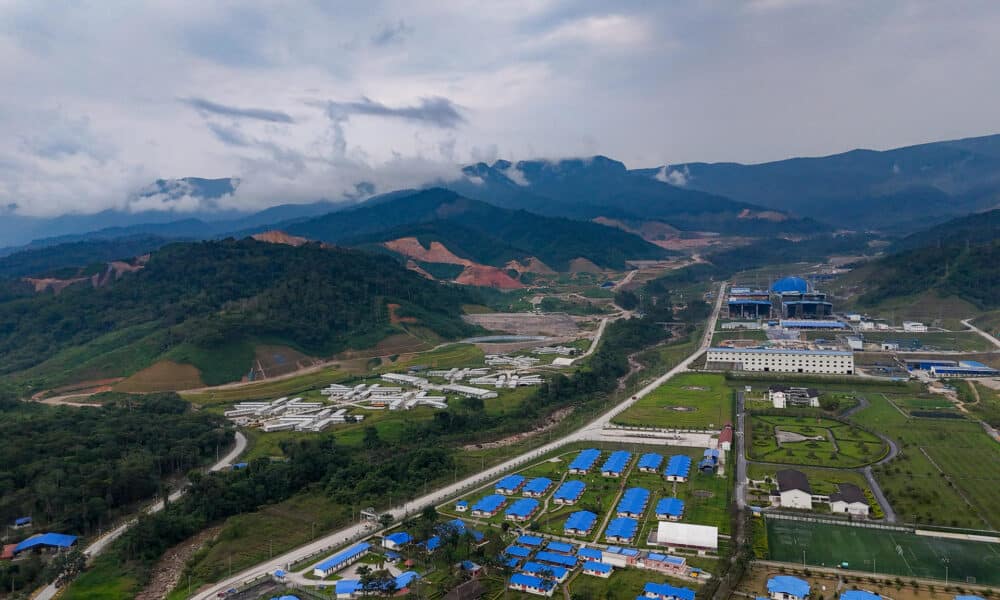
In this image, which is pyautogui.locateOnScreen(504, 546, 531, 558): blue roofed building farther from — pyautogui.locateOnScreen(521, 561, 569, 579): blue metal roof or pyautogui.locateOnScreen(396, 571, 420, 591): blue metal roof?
pyautogui.locateOnScreen(396, 571, 420, 591): blue metal roof

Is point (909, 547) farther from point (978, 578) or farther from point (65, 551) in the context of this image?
point (65, 551)

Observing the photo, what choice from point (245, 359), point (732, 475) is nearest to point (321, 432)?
point (245, 359)

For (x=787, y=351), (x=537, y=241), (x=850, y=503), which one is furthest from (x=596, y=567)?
(x=537, y=241)

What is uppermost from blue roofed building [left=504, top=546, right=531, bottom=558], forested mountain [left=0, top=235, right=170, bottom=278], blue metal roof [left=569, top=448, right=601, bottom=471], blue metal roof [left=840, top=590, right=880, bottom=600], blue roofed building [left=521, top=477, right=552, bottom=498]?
forested mountain [left=0, top=235, right=170, bottom=278]

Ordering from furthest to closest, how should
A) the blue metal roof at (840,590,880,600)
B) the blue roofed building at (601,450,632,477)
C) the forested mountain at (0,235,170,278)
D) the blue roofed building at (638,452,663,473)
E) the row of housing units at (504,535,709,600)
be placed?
the forested mountain at (0,235,170,278)
the blue roofed building at (638,452,663,473)
the blue roofed building at (601,450,632,477)
the row of housing units at (504,535,709,600)
the blue metal roof at (840,590,880,600)

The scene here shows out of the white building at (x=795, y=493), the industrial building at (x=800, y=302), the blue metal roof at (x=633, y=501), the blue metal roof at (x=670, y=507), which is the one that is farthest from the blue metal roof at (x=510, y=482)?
the industrial building at (x=800, y=302)

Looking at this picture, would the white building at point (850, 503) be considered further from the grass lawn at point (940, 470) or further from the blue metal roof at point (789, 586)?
the blue metal roof at point (789, 586)

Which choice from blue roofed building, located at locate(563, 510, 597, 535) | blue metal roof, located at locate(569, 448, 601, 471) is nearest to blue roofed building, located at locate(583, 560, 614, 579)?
blue roofed building, located at locate(563, 510, 597, 535)
